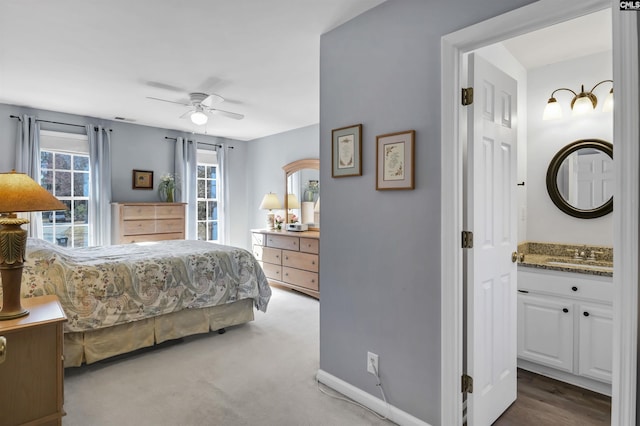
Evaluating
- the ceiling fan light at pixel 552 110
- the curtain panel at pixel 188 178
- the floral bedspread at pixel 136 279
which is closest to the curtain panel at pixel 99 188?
the curtain panel at pixel 188 178

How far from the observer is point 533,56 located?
282 centimetres

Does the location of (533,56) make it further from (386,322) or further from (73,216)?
(73,216)

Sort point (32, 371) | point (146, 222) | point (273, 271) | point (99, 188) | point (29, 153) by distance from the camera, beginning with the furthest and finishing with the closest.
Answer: point (273, 271) < point (146, 222) < point (99, 188) < point (29, 153) < point (32, 371)

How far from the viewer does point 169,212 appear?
17.8ft

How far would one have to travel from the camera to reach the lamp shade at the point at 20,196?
1.79 metres

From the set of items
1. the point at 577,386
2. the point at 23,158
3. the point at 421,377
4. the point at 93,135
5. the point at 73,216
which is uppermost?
the point at 93,135

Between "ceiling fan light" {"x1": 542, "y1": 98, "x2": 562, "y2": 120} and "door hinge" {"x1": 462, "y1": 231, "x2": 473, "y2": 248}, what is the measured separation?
174 cm

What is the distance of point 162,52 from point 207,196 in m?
3.79

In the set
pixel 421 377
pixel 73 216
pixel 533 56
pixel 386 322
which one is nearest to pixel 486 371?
pixel 421 377

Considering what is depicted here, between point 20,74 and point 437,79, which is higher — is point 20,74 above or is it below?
above

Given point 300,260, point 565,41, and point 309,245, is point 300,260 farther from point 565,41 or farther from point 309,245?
point 565,41

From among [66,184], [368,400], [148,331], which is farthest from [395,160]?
[66,184]

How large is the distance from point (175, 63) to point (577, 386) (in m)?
4.03

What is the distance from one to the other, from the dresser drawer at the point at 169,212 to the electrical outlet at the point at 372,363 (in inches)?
166
